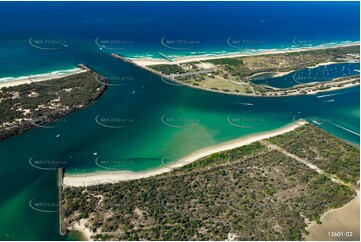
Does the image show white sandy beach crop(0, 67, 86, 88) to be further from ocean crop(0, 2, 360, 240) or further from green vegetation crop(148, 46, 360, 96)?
green vegetation crop(148, 46, 360, 96)

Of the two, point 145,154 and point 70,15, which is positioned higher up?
point 70,15

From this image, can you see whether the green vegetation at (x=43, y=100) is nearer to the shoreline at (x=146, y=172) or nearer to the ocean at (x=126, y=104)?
the ocean at (x=126, y=104)

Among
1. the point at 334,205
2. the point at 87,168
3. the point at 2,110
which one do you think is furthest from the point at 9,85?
the point at 334,205

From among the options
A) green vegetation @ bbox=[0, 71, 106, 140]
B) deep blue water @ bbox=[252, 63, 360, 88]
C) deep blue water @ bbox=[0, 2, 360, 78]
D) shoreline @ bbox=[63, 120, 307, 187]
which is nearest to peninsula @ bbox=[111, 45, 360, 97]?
deep blue water @ bbox=[252, 63, 360, 88]

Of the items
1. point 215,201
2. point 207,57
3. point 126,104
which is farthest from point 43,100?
point 207,57

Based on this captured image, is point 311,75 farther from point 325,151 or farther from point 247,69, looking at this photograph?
point 325,151

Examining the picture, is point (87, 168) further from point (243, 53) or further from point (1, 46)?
point (243, 53)
